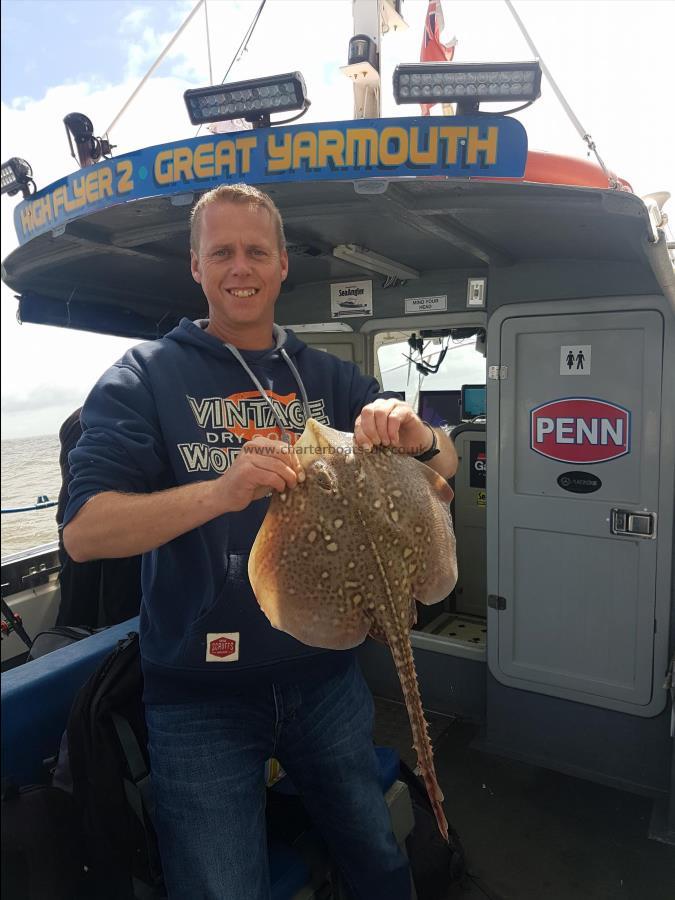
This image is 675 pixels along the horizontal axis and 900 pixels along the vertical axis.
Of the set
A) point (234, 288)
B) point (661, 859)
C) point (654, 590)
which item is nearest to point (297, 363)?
point (234, 288)

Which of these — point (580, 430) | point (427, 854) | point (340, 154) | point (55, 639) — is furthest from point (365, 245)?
point (427, 854)

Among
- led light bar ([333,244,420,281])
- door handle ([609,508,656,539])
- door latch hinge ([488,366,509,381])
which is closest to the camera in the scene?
→ door handle ([609,508,656,539])

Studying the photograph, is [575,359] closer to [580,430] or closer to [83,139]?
[580,430]

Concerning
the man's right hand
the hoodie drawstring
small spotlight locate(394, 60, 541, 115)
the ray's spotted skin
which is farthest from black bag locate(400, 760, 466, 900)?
small spotlight locate(394, 60, 541, 115)

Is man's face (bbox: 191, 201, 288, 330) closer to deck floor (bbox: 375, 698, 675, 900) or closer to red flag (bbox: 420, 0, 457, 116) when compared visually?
red flag (bbox: 420, 0, 457, 116)

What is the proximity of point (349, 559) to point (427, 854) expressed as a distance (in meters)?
2.36

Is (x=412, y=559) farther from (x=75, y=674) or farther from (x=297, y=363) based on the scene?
(x=75, y=674)

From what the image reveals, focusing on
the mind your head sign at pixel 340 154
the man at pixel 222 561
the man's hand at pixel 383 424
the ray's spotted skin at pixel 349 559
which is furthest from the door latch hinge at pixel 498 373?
the ray's spotted skin at pixel 349 559

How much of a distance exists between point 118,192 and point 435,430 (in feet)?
6.28

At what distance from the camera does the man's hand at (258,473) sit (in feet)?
5.49

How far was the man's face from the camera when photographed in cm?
212

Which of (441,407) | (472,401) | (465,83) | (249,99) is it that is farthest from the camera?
(441,407)

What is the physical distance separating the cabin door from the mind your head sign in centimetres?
195

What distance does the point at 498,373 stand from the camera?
458 centimetres
